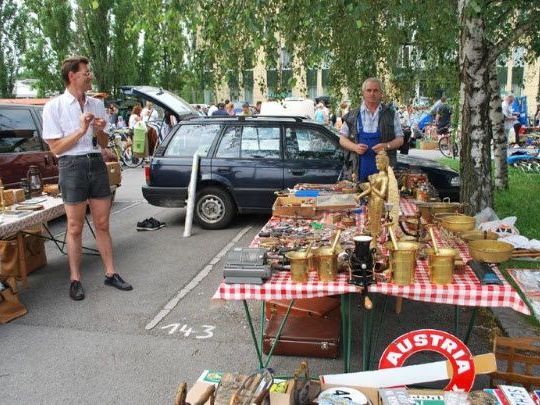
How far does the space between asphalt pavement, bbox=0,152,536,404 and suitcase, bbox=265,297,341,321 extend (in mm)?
324

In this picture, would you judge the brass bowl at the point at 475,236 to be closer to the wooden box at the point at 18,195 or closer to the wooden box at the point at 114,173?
the wooden box at the point at 18,195

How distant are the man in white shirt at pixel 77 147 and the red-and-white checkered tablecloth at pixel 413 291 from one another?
248 centimetres

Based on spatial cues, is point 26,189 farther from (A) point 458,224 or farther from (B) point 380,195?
(A) point 458,224

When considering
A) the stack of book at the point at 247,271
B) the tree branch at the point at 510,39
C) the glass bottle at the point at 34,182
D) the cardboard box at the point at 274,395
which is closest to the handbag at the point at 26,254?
the glass bottle at the point at 34,182

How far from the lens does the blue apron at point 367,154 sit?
5559 mm

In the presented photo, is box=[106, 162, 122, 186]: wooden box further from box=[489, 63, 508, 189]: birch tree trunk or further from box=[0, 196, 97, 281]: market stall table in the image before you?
box=[489, 63, 508, 189]: birch tree trunk

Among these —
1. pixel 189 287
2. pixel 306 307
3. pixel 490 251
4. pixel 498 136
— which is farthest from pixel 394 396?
pixel 498 136

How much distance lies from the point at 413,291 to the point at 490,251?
55 cm

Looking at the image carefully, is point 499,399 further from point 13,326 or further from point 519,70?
point 519,70

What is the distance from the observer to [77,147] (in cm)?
475

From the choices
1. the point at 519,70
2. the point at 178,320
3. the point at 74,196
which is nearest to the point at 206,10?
the point at 74,196

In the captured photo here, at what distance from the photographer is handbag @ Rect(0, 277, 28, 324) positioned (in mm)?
4590

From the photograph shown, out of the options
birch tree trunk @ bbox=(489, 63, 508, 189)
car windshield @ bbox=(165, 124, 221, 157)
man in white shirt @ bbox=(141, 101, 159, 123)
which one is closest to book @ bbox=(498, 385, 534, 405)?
car windshield @ bbox=(165, 124, 221, 157)

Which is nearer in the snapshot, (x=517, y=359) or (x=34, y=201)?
(x=517, y=359)
